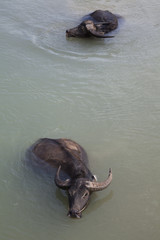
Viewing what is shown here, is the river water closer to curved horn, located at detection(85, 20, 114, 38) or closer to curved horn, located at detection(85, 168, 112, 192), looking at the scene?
curved horn, located at detection(85, 20, 114, 38)

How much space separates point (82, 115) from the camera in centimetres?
916

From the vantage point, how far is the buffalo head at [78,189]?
20.9ft

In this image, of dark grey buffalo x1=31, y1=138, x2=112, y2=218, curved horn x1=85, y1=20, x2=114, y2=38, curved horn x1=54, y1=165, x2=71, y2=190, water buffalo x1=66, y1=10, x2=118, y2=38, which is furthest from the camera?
water buffalo x1=66, y1=10, x2=118, y2=38

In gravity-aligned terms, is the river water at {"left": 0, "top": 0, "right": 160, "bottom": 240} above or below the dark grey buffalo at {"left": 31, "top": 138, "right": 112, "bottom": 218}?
below

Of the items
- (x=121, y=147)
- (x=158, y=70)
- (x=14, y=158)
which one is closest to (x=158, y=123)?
(x=121, y=147)

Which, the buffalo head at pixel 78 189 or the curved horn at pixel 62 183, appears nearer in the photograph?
the buffalo head at pixel 78 189

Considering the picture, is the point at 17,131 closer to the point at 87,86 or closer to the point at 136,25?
the point at 87,86

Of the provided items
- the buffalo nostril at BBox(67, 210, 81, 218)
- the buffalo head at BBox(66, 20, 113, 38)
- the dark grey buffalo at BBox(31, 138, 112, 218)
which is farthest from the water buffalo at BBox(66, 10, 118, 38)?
the buffalo nostril at BBox(67, 210, 81, 218)

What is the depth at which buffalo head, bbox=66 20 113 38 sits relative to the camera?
1295 centimetres

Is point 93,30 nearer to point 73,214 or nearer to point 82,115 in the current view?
point 82,115

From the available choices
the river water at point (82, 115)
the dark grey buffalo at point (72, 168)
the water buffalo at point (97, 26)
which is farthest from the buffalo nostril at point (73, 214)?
the water buffalo at point (97, 26)

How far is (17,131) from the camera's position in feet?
28.2

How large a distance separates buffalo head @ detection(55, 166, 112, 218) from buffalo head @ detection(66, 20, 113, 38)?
711 cm

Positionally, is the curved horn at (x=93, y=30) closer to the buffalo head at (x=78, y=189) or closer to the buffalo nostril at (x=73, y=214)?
the buffalo head at (x=78, y=189)
